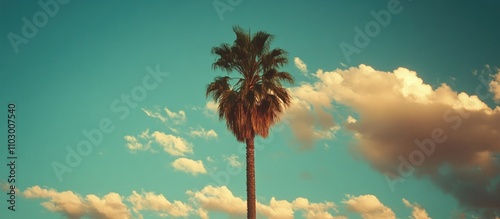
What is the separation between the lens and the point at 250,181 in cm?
2820

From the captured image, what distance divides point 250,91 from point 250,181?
5.16 m

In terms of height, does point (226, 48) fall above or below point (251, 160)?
above

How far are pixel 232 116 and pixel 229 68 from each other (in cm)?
312

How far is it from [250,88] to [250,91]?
0.60m

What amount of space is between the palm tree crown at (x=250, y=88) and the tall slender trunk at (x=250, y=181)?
75 cm

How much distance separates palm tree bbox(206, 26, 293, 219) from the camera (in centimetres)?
2920

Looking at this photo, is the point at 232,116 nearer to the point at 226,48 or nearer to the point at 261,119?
the point at 261,119

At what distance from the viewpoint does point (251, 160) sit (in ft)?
93.9

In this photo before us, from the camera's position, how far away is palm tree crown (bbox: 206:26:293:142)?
29.3m

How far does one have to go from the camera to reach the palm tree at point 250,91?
2920cm

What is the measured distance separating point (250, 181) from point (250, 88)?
5513mm

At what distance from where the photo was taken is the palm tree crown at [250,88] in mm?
29281

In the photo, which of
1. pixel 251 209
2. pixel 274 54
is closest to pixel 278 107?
pixel 274 54

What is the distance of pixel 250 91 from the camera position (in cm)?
2950
